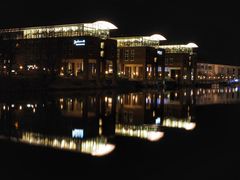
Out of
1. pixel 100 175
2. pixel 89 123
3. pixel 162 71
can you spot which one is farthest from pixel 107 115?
pixel 162 71

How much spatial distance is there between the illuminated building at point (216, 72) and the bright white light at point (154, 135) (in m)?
96.8

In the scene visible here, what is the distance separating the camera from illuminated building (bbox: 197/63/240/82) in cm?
11406

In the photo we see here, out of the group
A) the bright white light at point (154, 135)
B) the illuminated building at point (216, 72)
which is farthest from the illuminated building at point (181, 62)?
the bright white light at point (154, 135)

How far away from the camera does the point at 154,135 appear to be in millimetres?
13062

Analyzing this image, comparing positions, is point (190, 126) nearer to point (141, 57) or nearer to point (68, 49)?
point (68, 49)

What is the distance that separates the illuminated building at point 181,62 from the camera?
93188mm

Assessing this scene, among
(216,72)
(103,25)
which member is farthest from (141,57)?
(216,72)

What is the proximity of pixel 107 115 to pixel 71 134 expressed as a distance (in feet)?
21.4

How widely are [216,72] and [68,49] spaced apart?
79.1 meters

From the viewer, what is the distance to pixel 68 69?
6181cm

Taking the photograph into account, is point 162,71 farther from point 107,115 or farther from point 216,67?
point 107,115

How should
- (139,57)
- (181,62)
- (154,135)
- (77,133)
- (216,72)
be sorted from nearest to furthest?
(77,133)
(154,135)
(139,57)
(181,62)
(216,72)

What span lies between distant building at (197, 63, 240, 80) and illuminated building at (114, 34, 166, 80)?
113 ft

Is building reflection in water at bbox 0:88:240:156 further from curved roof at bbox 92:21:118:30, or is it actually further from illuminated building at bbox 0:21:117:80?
curved roof at bbox 92:21:118:30
